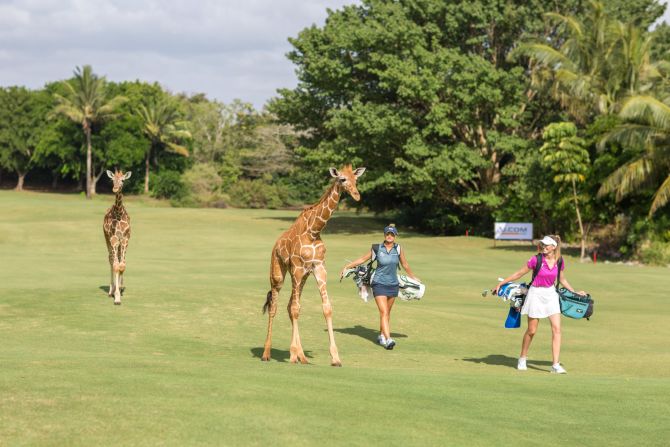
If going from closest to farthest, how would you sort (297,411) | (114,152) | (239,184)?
(297,411) < (239,184) < (114,152)

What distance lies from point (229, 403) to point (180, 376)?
1.67 meters

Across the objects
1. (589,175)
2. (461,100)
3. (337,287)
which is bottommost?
(337,287)

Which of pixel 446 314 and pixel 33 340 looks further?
pixel 446 314

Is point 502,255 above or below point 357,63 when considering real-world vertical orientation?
below

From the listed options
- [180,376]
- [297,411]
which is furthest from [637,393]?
[180,376]

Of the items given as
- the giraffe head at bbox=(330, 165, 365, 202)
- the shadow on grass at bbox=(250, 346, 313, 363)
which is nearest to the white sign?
the shadow on grass at bbox=(250, 346, 313, 363)

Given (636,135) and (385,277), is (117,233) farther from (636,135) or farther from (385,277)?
(636,135)

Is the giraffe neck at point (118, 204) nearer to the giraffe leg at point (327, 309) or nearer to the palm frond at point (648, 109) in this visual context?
the giraffe leg at point (327, 309)

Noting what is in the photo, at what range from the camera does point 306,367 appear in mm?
13508

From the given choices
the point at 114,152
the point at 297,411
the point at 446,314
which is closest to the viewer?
the point at 297,411

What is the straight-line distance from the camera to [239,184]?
9212 cm

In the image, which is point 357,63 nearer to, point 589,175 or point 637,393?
point 589,175

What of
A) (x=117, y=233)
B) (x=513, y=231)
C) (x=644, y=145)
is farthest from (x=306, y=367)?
(x=513, y=231)

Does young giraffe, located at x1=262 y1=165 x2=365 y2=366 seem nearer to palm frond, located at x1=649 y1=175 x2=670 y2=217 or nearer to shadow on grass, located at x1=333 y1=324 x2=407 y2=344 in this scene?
shadow on grass, located at x1=333 y1=324 x2=407 y2=344
